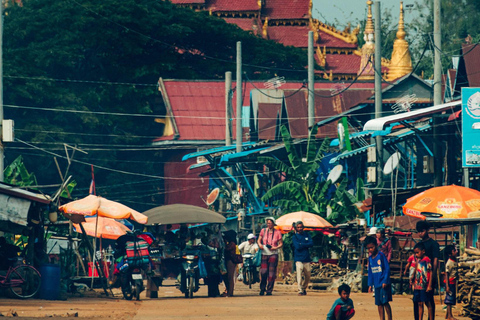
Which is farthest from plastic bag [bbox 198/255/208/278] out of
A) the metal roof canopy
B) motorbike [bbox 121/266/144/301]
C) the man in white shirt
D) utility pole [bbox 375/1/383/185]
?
utility pole [bbox 375/1/383/185]

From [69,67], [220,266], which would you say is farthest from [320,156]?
[69,67]

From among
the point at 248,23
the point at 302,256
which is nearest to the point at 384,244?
the point at 302,256

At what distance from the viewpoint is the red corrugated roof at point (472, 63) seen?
28594 millimetres

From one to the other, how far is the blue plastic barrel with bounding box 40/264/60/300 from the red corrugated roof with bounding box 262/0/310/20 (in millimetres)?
57802

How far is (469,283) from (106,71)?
41225mm

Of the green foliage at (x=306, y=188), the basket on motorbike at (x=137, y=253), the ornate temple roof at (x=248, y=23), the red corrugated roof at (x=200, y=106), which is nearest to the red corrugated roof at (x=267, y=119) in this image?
the red corrugated roof at (x=200, y=106)

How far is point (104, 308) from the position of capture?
17.6 m

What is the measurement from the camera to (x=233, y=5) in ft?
247

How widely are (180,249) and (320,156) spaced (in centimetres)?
1136

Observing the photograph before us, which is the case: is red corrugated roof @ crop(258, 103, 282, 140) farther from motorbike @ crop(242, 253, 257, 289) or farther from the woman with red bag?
the woman with red bag

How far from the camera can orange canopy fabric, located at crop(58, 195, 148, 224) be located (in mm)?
21344

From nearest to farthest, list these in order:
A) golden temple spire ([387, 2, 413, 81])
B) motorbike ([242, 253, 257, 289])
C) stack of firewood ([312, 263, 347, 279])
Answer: stack of firewood ([312, 263, 347, 279]) → motorbike ([242, 253, 257, 289]) → golden temple spire ([387, 2, 413, 81])

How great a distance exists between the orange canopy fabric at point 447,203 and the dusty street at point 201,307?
162cm

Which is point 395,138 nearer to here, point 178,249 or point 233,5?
point 178,249
